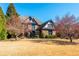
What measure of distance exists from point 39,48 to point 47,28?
332 mm

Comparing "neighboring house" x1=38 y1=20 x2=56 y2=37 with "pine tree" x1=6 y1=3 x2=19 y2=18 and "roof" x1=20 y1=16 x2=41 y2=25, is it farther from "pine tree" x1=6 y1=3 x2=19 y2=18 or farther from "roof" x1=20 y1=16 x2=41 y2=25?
"pine tree" x1=6 y1=3 x2=19 y2=18

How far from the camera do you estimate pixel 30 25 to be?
901 inches

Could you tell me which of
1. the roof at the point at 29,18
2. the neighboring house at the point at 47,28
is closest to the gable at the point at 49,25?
the neighboring house at the point at 47,28

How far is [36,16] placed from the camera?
22812 millimetres

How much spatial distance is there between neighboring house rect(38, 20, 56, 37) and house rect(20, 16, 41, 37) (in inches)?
3.1

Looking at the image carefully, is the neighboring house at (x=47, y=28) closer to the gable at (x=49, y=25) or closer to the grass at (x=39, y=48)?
the gable at (x=49, y=25)

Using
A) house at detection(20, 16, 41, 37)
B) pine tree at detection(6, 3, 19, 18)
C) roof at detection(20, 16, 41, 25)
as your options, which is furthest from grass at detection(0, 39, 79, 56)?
pine tree at detection(6, 3, 19, 18)

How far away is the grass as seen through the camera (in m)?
22.8

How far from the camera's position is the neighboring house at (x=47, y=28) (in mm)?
22828

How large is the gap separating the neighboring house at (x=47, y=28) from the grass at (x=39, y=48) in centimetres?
12

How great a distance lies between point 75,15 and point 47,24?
449 millimetres

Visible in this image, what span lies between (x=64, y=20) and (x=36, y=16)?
0.43 m

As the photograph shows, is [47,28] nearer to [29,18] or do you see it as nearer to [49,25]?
[49,25]

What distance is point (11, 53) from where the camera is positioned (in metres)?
22.8
